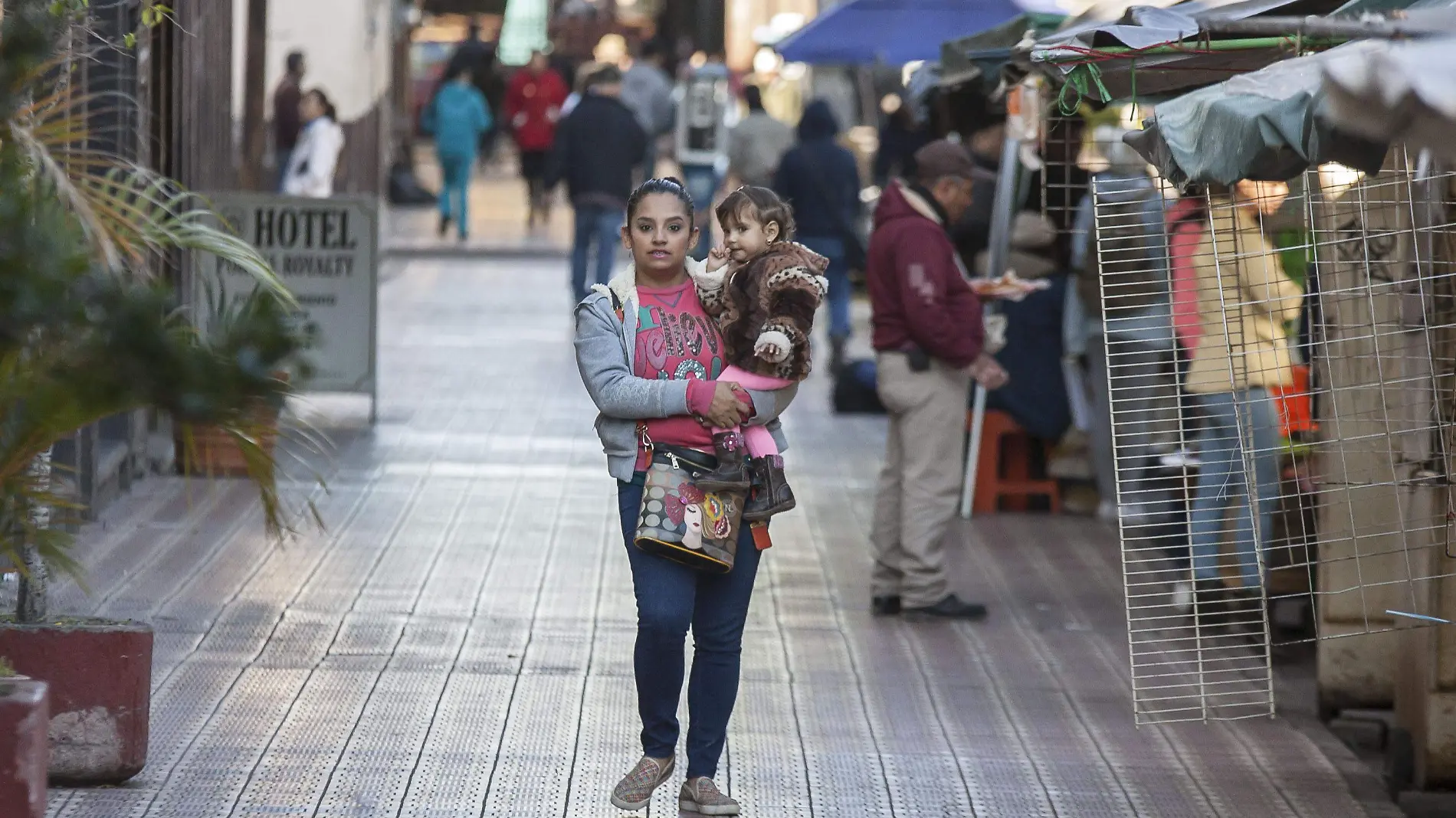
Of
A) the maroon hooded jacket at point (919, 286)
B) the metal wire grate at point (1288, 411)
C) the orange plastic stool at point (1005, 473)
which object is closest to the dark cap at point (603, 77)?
the orange plastic stool at point (1005, 473)

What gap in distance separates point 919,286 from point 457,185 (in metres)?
16.6

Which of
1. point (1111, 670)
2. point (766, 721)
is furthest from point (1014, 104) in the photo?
point (766, 721)

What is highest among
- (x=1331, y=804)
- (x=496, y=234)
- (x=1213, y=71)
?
(x=496, y=234)

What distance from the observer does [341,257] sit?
11.2m

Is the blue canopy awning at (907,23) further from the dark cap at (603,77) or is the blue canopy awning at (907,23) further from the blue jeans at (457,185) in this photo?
the blue jeans at (457,185)

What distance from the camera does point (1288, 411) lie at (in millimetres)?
6352

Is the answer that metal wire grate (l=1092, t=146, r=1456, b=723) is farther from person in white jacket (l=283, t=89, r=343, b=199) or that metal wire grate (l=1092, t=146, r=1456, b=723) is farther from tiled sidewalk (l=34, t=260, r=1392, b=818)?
person in white jacket (l=283, t=89, r=343, b=199)

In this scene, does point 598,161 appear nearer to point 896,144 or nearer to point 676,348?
point 896,144

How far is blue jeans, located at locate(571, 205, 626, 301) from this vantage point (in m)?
15.7

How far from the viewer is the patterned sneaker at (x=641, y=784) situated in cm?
502

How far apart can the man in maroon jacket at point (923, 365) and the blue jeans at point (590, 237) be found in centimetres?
809

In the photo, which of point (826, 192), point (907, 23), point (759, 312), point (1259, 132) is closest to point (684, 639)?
point (759, 312)

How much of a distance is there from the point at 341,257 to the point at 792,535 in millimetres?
3514

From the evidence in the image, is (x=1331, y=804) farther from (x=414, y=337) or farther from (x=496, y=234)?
(x=496, y=234)
